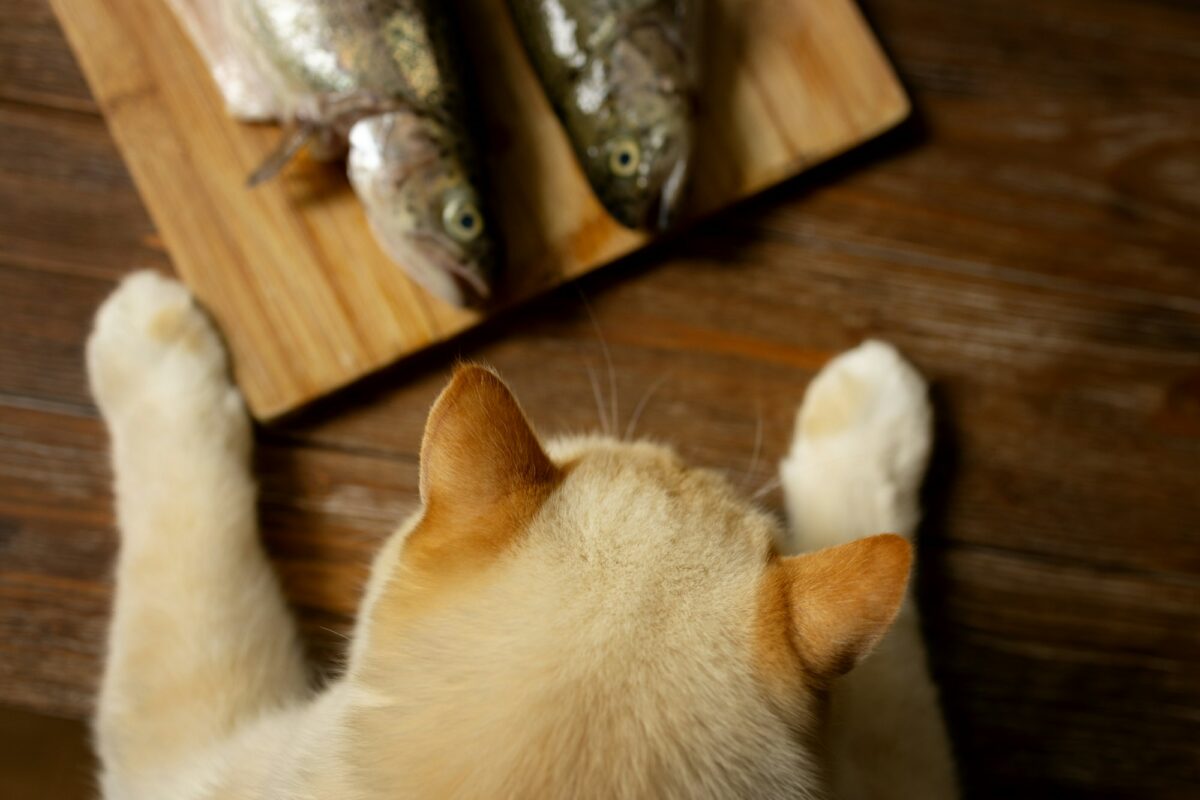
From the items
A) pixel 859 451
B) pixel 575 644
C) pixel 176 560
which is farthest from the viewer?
pixel 859 451

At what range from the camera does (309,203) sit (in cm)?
90

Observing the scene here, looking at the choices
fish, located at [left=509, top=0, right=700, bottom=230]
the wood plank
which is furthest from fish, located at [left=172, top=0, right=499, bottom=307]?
the wood plank

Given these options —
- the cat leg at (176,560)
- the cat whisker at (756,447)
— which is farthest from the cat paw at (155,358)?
the cat whisker at (756,447)

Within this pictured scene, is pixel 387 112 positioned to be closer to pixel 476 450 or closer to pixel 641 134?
pixel 641 134

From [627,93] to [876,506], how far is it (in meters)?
0.47

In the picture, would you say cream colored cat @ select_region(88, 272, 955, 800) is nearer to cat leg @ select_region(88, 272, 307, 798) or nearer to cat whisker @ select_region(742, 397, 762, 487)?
cat leg @ select_region(88, 272, 307, 798)

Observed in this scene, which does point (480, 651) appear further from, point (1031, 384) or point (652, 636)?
point (1031, 384)

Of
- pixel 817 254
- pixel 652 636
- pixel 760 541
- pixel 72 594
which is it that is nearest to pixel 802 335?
pixel 817 254

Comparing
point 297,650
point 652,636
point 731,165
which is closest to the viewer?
point 652,636

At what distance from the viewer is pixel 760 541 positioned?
21.7 inches

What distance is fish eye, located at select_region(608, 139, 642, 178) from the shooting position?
86 centimetres

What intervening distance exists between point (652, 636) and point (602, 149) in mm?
554

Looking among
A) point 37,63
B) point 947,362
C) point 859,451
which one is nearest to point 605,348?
point 859,451

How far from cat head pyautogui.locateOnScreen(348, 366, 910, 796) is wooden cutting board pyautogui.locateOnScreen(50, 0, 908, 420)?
43cm
